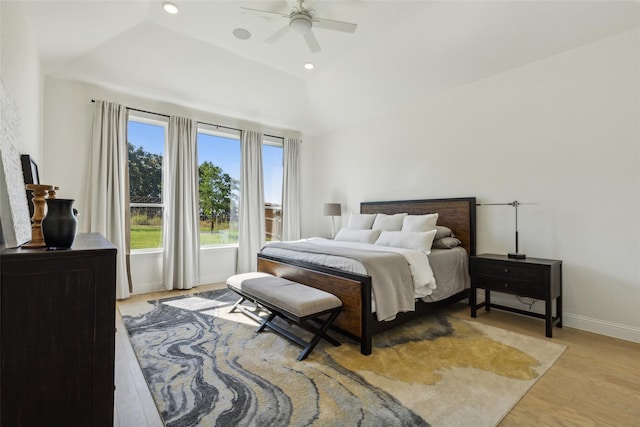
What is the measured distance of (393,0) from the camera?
3.08 meters

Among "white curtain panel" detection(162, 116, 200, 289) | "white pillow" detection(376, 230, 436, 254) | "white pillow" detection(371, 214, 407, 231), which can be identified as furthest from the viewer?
"white curtain panel" detection(162, 116, 200, 289)

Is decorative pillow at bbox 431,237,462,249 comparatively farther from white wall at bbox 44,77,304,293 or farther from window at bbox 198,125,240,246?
white wall at bbox 44,77,304,293

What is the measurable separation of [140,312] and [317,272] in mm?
2148

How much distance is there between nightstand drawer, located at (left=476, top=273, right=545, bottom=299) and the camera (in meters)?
2.85

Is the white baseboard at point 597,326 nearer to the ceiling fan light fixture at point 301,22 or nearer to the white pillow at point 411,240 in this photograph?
Answer: the white pillow at point 411,240

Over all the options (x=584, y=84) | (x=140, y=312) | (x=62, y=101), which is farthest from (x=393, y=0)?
(x=140, y=312)

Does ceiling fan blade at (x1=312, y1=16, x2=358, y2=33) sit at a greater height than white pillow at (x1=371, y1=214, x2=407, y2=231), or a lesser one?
greater

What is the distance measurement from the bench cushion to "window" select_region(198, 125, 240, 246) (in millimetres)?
2276

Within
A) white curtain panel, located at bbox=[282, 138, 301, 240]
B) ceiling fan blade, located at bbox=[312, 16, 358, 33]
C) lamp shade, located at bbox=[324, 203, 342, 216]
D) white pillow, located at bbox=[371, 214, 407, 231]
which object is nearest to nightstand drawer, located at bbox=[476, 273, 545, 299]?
white pillow, located at bbox=[371, 214, 407, 231]

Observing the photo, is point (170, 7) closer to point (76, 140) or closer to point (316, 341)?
point (76, 140)

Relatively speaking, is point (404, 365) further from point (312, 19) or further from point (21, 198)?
point (312, 19)

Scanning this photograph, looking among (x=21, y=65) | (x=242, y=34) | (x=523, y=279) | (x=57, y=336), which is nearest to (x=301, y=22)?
(x=242, y=34)

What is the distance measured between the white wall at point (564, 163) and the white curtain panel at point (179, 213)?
11.2ft

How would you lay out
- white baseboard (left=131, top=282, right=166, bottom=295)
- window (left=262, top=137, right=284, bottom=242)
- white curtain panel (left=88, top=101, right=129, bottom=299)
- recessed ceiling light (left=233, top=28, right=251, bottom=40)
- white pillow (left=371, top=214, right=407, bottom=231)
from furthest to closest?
window (left=262, top=137, right=284, bottom=242), white baseboard (left=131, top=282, right=166, bottom=295), white pillow (left=371, top=214, right=407, bottom=231), white curtain panel (left=88, top=101, right=129, bottom=299), recessed ceiling light (left=233, top=28, right=251, bottom=40)
